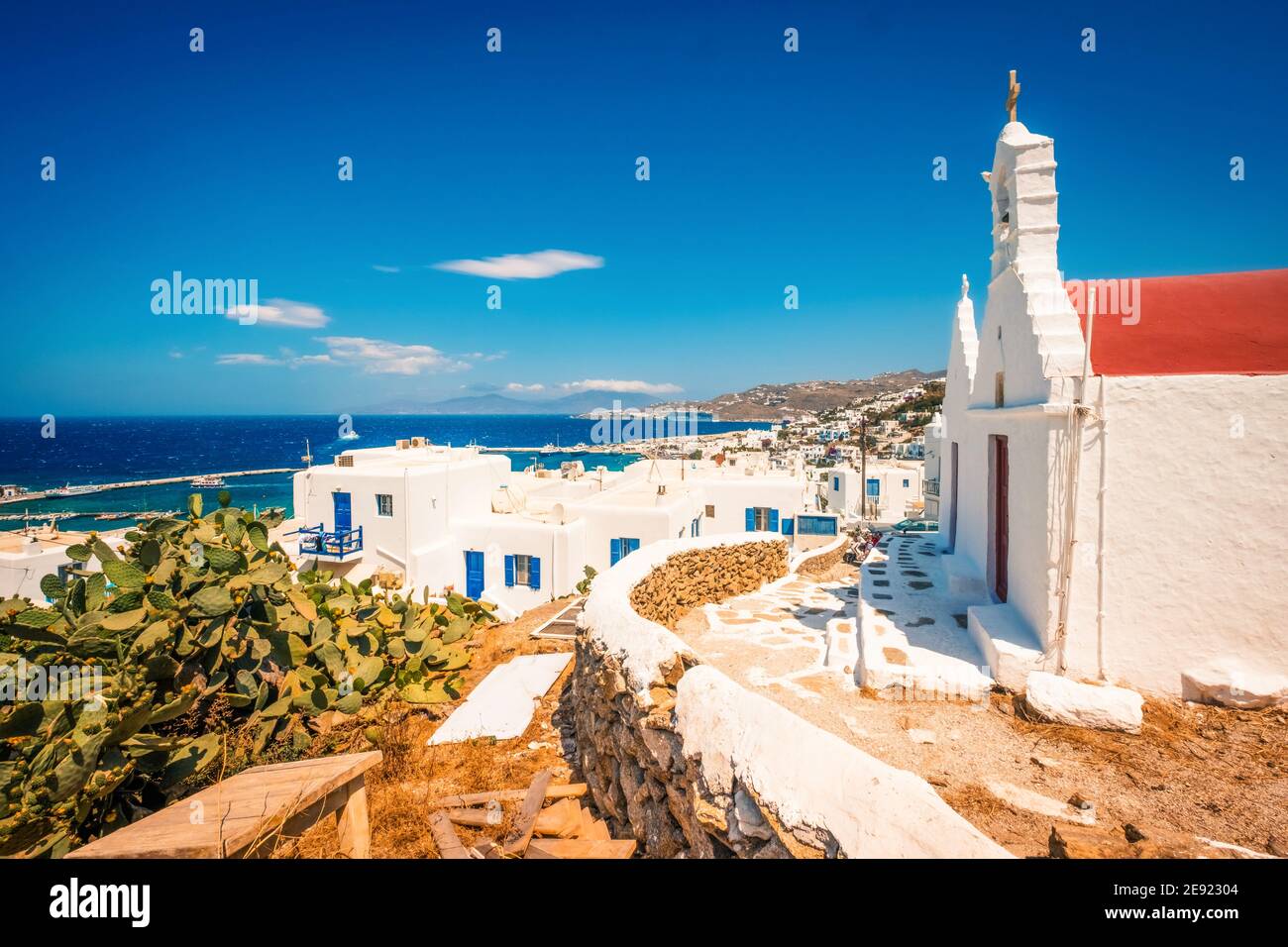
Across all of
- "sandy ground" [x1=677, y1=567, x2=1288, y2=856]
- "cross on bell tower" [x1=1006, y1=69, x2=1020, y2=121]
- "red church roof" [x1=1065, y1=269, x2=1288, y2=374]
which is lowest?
"sandy ground" [x1=677, y1=567, x2=1288, y2=856]

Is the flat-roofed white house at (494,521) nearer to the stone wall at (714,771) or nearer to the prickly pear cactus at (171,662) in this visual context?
the prickly pear cactus at (171,662)

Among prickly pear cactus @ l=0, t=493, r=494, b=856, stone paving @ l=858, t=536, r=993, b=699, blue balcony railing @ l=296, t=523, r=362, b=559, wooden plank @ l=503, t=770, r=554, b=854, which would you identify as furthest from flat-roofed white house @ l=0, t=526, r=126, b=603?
stone paving @ l=858, t=536, r=993, b=699

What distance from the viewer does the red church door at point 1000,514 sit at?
8.20 m

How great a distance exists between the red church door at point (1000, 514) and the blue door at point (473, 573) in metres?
16.9

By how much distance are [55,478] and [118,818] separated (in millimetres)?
108480

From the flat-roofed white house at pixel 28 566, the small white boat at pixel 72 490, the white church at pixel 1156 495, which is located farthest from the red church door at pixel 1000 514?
the small white boat at pixel 72 490

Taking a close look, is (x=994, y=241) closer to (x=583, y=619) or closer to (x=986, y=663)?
(x=986, y=663)

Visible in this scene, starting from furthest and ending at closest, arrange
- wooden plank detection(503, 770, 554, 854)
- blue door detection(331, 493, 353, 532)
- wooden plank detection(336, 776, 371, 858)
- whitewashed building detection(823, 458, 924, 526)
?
whitewashed building detection(823, 458, 924, 526) → blue door detection(331, 493, 353, 532) → wooden plank detection(503, 770, 554, 854) → wooden plank detection(336, 776, 371, 858)

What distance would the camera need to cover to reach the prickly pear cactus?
402cm

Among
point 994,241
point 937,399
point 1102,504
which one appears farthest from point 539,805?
point 937,399

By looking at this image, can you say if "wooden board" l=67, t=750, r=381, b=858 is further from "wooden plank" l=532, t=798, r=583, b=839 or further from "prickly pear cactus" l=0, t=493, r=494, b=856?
"wooden plank" l=532, t=798, r=583, b=839

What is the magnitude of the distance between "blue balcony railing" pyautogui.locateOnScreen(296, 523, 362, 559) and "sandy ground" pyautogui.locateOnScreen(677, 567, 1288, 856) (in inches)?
731

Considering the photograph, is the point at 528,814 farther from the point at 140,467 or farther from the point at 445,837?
the point at 140,467

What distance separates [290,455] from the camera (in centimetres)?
12419
